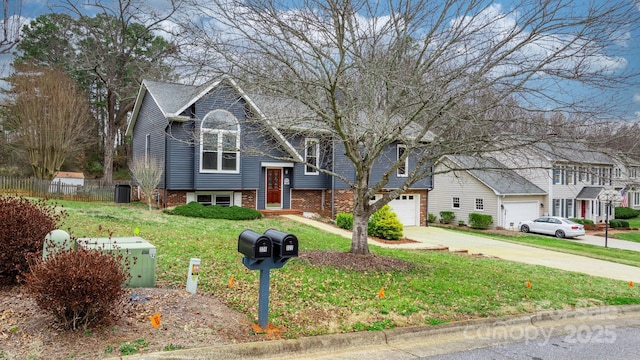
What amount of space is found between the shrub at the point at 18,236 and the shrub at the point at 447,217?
3000cm

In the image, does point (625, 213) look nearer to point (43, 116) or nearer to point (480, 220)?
point (480, 220)

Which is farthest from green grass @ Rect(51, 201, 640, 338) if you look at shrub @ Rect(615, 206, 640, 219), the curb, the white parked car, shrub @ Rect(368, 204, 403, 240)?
shrub @ Rect(615, 206, 640, 219)

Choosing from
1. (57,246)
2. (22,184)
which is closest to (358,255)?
(57,246)

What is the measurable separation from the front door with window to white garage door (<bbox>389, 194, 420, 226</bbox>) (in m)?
6.55

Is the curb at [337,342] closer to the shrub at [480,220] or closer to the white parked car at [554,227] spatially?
the shrub at [480,220]

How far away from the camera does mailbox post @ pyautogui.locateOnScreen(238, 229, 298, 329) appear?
16.8ft

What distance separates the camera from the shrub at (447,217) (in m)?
33.5

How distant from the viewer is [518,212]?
3306 centimetres

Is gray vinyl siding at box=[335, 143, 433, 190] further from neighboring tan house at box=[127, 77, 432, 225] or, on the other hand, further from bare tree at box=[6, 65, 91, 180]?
bare tree at box=[6, 65, 91, 180]

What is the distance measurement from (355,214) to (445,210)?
86.3 ft

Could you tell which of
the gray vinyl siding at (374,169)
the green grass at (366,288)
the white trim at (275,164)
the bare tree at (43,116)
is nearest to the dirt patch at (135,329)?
the green grass at (366,288)

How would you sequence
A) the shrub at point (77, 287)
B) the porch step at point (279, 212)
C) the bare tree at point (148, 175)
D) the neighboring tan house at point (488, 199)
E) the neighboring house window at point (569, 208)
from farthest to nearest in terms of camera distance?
the neighboring house window at point (569, 208), the neighboring tan house at point (488, 199), the porch step at point (279, 212), the bare tree at point (148, 175), the shrub at point (77, 287)

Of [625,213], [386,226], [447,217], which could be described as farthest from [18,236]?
[625,213]

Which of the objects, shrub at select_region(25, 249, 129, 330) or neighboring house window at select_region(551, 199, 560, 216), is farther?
neighboring house window at select_region(551, 199, 560, 216)
